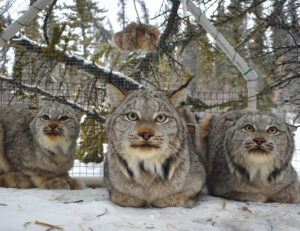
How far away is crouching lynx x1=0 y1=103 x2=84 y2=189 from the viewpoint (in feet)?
10.6

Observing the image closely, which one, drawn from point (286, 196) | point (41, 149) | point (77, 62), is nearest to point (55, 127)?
point (41, 149)

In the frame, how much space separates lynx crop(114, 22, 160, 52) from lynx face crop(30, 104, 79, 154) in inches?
78.0

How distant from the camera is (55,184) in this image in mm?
3252

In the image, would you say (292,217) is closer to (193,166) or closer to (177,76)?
Result: (193,166)

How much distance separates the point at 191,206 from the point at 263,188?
2.75 feet

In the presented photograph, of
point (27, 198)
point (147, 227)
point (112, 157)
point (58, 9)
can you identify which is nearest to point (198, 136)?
point (112, 157)

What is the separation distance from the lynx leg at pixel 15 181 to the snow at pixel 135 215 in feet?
1.19

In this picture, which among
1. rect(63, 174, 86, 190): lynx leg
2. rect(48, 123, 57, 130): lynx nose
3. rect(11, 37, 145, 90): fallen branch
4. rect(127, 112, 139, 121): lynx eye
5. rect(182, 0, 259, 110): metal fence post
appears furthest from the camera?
rect(11, 37, 145, 90): fallen branch

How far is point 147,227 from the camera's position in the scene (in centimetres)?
205

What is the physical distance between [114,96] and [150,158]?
82cm

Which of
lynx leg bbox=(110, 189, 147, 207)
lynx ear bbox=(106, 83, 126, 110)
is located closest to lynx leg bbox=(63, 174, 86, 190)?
lynx leg bbox=(110, 189, 147, 207)

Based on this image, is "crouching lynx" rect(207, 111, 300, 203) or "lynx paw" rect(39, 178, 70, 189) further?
"lynx paw" rect(39, 178, 70, 189)

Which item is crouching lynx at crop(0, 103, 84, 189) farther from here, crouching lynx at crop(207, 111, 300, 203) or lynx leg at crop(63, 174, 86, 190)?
crouching lynx at crop(207, 111, 300, 203)

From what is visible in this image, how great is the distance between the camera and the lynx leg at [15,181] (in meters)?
3.20
